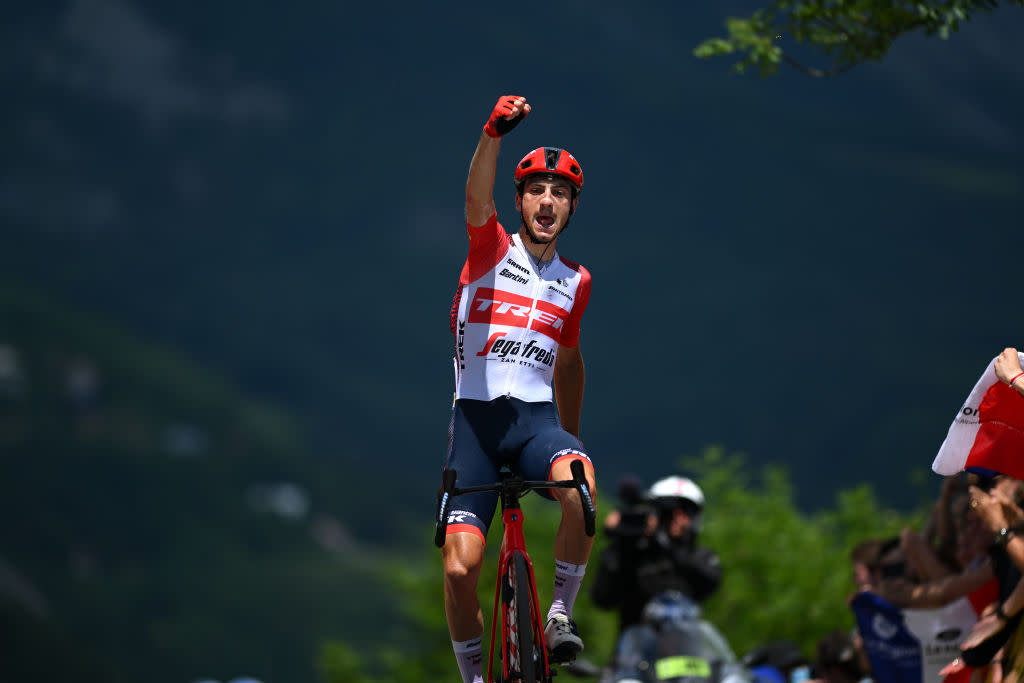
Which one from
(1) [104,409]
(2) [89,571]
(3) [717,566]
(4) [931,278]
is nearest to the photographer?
(3) [717,566]

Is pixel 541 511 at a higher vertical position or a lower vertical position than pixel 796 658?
higher

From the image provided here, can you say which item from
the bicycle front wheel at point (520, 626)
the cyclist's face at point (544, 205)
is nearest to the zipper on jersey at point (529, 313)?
the cyclist's face at point (544, 205)

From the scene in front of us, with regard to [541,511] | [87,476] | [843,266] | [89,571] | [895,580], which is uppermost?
[843,266]

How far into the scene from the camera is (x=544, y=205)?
255 inches

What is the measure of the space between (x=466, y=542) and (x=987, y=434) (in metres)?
2.84

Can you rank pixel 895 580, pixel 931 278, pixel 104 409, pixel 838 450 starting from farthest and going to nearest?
pixel 931 278 < pixel 838 450 < pixel 104 409 < pixel 895 580

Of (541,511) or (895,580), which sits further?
(541,511)

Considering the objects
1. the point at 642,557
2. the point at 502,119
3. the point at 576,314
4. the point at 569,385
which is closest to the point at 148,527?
the point at 642,557

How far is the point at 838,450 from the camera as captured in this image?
49.9 metres

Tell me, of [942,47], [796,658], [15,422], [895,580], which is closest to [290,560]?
[15,422]

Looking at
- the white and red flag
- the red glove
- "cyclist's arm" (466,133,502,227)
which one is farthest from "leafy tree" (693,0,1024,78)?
the red glove

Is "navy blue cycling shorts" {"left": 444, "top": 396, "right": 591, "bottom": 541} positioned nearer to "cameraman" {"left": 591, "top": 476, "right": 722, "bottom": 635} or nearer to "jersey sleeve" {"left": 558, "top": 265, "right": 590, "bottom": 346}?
"jersey sleeve" {"left": 558, "top": 265, "right": 590, "bottom": 346}

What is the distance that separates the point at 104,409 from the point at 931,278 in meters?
35.4

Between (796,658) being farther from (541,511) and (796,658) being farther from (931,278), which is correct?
(931,278)
